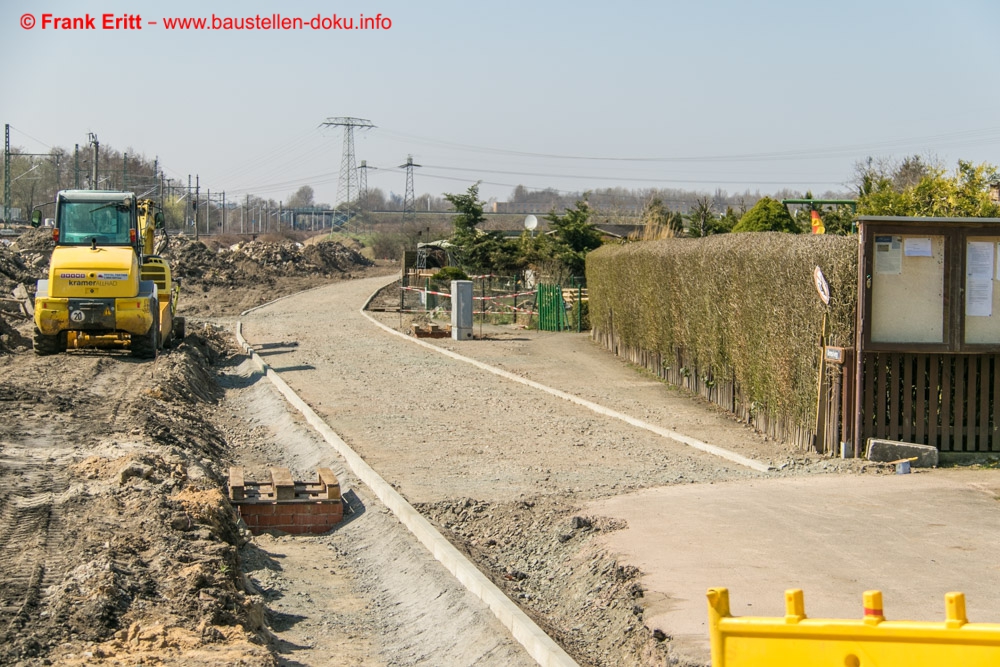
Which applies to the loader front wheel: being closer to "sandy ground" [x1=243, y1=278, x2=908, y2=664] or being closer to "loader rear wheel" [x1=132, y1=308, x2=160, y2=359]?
"sandy ground" [x1=243, y1=278, x2=908, y2=664]

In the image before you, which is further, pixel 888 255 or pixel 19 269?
pixel 19 269

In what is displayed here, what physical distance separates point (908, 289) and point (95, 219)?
1651 cm

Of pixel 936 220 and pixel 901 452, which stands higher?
pixel 936 220

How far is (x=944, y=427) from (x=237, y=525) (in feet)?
25.1

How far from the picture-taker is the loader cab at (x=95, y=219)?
21.8m

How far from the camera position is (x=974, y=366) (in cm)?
1183

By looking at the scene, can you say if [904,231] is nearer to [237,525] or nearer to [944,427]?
[944,427]

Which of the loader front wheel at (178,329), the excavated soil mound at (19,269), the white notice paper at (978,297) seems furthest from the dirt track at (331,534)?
the excavated soil mound at (19,269)

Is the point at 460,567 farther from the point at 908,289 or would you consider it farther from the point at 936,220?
the point at 936,220

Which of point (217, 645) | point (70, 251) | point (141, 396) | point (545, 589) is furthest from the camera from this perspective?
point (70, 251)

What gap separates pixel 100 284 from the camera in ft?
67.8

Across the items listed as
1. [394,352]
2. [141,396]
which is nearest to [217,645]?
[141,396]

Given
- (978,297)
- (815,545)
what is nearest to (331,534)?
(815,545)

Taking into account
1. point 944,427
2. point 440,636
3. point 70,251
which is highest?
point 70,251
